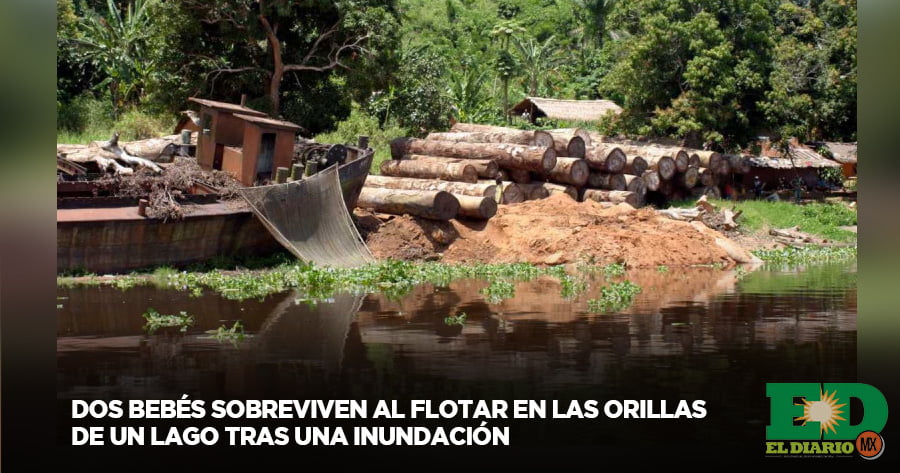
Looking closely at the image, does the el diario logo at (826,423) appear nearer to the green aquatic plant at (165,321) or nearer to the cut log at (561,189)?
the green aquatic plant at (165,321)

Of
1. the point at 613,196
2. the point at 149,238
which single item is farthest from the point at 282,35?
the point at 149,238

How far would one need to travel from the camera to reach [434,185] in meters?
→ 27.4

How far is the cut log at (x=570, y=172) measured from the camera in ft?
95.9

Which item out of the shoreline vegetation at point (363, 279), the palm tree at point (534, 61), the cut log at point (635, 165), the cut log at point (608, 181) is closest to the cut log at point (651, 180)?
the cut log at point (635, 165)

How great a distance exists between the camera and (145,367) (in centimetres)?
1195

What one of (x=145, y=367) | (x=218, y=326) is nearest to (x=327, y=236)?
(x=218, y=326)

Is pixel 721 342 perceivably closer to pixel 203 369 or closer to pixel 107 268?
pixel 203 369

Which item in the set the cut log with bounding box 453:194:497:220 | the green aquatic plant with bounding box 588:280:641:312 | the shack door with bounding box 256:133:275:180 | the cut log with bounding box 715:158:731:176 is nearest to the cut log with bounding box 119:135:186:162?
the shack door with bounding box 256:133:275:180

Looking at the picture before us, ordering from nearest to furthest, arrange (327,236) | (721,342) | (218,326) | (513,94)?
(721,342), (218,326), (327,236), (513,94)

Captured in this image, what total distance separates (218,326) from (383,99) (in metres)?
23.1

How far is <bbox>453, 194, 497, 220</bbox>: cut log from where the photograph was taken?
2577 centimetres

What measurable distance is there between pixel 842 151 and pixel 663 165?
11914 millimetres

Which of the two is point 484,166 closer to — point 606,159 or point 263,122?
point 606,159

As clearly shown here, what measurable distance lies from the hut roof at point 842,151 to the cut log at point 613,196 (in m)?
13.7
